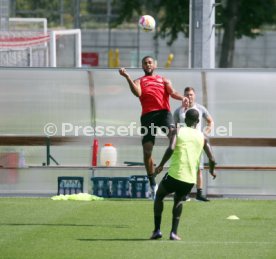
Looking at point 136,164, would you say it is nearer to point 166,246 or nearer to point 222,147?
point 222,147

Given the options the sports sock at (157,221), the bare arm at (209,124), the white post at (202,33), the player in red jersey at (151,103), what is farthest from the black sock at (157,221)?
the white post at (202,33)

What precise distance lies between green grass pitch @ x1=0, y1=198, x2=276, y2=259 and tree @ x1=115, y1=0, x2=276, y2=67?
131ft

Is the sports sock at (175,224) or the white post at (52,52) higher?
the white post at (52,52)

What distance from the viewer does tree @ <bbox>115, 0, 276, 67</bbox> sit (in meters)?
61.1

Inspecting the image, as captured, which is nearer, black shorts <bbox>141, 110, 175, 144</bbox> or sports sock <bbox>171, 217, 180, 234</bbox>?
sports sock <bbox>171, 217, 180, 234</bbox>

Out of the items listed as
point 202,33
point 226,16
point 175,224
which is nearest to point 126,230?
point 175,224

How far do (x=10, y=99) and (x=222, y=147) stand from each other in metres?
4.16

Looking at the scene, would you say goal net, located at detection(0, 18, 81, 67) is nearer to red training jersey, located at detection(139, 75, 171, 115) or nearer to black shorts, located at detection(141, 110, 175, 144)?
red training jersey, located at detection(139, 75, 171, 115)

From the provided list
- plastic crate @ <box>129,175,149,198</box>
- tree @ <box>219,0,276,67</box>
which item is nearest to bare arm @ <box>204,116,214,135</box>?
plastic crate @ <box>129,175,149,198</box>

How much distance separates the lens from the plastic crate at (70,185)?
22.2m

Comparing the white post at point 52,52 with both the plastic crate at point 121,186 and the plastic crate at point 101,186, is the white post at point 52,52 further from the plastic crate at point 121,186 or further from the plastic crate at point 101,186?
the plastic crate at point 121,186

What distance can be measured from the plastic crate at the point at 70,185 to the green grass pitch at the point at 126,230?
62 centimetres

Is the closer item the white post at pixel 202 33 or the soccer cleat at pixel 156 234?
the soccer cleat at pixel 156 234

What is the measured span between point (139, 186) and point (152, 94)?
383cm
